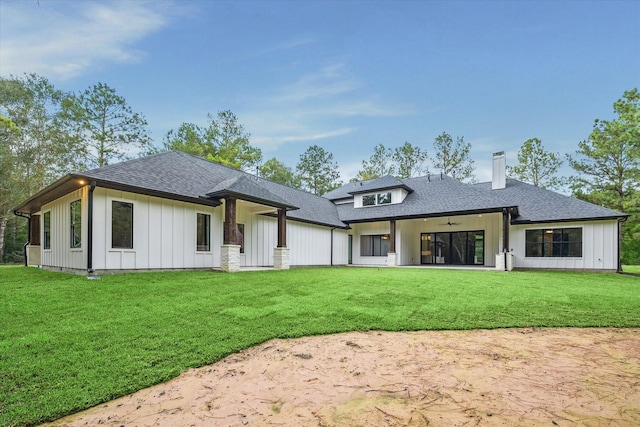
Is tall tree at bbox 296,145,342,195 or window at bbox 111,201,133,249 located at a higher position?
tall tree at bbox 296,145,342,195

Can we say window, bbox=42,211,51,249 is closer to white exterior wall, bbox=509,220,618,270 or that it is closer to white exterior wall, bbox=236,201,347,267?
white exterior wall, bbox=236,201,347,267

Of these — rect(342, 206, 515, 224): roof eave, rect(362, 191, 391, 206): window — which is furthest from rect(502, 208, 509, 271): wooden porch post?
rect(362, 191, 391, 206): window

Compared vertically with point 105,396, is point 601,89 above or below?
above

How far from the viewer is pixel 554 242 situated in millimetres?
14695

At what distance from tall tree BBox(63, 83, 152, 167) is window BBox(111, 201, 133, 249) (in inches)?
699

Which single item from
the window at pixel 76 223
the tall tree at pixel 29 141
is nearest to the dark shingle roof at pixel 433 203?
the window at pixel 76 223

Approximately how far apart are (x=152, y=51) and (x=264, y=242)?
33.4ft

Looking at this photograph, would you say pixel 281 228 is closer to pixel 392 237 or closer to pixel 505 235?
pixel 392 237

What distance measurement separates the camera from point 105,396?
271 centimetres

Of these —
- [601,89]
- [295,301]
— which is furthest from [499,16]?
[295,301]

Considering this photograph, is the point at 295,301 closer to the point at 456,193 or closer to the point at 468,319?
the point at 468,319

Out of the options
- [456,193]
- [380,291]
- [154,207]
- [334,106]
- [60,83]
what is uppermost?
[60,83]

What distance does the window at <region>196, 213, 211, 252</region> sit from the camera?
1116cm

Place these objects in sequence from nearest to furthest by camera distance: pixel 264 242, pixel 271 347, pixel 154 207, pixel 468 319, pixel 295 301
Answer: pixel 271 347
pixel 468 319
pixel 295 301
pixel 154 207
pixel 264 242
